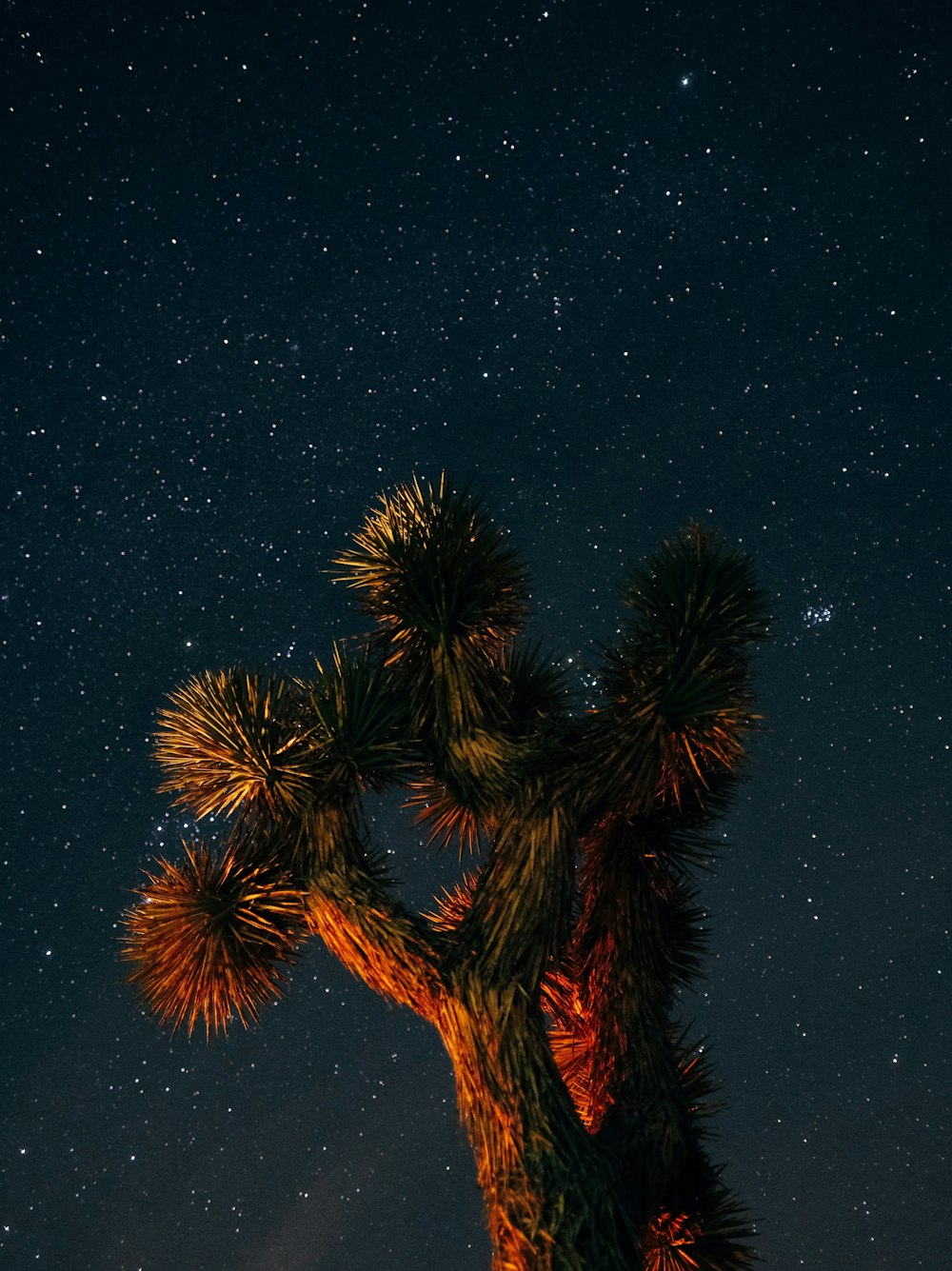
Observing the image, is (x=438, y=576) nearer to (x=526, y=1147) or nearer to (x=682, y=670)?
(x=682, y=670)

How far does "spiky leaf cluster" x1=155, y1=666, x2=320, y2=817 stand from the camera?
19.0 feet

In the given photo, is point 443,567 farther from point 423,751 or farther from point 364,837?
point 364,837

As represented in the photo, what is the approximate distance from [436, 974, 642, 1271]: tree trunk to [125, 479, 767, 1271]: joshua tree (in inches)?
0.4

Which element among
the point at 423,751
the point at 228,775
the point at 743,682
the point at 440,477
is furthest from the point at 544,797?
the point at 440,477

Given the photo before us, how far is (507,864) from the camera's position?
18.4ft

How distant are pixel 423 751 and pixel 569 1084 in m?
1.90

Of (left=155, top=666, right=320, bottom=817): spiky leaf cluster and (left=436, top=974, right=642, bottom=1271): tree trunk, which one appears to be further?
(left=155, top=666, right=320, bottom=817): spiky leaf cluster

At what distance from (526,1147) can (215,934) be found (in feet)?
5.75

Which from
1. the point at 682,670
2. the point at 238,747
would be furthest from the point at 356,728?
the point at 682,670

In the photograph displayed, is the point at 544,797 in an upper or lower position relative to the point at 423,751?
lower

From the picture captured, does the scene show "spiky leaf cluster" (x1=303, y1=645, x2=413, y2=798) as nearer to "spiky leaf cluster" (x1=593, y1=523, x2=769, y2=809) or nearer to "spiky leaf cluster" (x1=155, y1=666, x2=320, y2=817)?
"spiky leaf cluster" (x1=155, y1=666, x2=320, y2=817)

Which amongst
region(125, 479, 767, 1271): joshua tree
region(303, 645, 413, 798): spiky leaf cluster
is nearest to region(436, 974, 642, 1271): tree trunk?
region(125, 479, 767, 1271): joshua tree

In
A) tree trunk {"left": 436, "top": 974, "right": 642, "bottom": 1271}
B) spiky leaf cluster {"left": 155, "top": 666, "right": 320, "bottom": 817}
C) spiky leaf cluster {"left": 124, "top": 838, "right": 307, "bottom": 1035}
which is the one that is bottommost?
tree trunk {"left": 436, "top": 974, "right": 642, "bottom": 1271}

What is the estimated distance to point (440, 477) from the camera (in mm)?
6836
